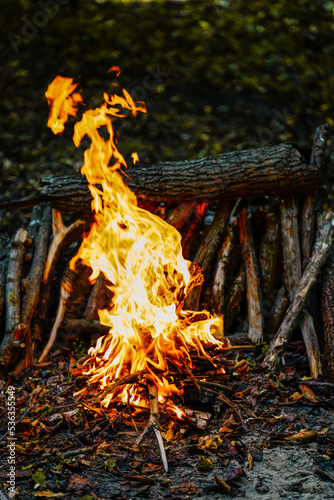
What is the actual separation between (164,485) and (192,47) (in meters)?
9.57

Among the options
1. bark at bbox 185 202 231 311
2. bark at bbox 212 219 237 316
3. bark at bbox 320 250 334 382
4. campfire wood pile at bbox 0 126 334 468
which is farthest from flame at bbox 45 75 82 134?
bark at bbox 320 250 334 382

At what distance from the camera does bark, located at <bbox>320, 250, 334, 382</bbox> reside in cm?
376

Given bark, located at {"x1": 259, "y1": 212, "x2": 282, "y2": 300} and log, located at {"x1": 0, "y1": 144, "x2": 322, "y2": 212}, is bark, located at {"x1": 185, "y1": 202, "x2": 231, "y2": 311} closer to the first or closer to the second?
log, located at {"x1": 0, "y1": 144, "x2": 322, "y2": 212}

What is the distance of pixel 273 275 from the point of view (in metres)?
4.57

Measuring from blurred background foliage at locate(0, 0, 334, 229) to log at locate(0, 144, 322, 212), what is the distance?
284 centimetres

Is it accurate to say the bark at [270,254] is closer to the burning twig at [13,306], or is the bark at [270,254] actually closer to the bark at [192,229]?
the bark at [192,229]

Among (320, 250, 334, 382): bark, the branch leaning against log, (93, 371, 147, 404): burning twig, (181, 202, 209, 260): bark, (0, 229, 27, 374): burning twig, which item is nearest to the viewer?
(93, 371, 147, 404): burning twig

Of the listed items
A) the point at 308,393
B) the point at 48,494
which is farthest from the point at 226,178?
the point at 48,494

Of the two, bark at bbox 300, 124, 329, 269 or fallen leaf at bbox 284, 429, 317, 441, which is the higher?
bark at bbox 300, 124, 329, 269

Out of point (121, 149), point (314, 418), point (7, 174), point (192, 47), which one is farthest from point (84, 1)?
point (314, 418)

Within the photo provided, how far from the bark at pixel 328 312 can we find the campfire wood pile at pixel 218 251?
15 millimetres

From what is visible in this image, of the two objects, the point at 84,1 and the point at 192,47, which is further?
the point at 84,1

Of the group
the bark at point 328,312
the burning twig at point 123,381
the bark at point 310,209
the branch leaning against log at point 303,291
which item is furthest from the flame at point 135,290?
the bark at point 310,209

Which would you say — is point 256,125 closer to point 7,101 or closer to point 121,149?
point 121,149
